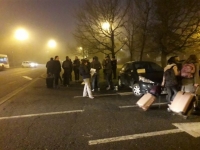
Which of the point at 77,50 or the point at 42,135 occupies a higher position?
the point at 77,50

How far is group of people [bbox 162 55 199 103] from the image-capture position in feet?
20.2

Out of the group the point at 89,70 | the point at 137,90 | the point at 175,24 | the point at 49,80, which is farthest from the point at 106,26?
the point at 137,90

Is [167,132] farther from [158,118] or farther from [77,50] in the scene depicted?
[77,50]

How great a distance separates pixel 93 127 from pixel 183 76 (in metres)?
3.15

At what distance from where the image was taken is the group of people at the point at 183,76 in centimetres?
617

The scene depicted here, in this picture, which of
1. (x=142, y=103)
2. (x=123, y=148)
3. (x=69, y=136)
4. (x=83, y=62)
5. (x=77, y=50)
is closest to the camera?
(x=123, y=148)

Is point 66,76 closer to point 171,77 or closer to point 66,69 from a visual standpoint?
point 66,69

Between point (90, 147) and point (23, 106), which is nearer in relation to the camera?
point (90, 147)

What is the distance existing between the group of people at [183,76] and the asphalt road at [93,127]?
838mm

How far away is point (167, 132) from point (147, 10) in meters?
11.3

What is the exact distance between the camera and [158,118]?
595cm

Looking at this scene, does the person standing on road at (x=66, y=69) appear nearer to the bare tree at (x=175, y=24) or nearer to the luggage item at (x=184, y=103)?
the bare tree at (x=175, y=24)

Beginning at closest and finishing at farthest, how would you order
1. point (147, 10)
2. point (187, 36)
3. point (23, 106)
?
point (23, 106), point (187, 36), point (147, 10)

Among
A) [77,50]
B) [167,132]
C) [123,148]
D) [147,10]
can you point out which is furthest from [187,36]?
[77,50]
